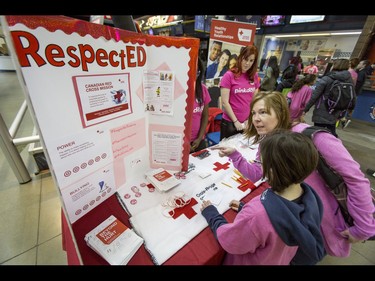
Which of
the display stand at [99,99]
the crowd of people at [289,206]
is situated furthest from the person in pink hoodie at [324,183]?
the display stand at [99,99]

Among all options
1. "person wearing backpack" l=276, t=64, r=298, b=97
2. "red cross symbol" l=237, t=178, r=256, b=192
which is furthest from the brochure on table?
"person wearing backpack" l=276, t=64, r=298, b=97

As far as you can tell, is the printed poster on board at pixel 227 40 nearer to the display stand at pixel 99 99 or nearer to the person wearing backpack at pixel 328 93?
the person wearing backpack at pixel 328 93

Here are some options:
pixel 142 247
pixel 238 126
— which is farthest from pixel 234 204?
pixel 238 126

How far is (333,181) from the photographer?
30.5 inches

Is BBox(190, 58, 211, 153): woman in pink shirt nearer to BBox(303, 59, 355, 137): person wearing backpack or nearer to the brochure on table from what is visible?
the brochure on table

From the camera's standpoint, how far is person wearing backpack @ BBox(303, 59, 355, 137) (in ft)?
7.97

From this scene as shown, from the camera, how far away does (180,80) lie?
91 cm

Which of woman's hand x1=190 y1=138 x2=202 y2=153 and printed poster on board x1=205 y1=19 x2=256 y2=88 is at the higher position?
printed poster on board x1=205 y1=19 x2=256 y2=88

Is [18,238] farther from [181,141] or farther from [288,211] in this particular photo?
[288,211]

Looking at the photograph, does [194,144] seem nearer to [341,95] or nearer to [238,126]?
[238,126]

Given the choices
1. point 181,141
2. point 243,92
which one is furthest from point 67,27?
point 243,92

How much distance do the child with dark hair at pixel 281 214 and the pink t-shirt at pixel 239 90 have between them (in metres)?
1.26

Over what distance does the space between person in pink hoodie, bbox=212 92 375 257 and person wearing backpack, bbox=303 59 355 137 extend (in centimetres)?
216

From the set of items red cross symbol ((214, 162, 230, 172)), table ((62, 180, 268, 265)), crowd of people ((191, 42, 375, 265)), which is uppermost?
crowd of people ((191, 42, 375, 265))
